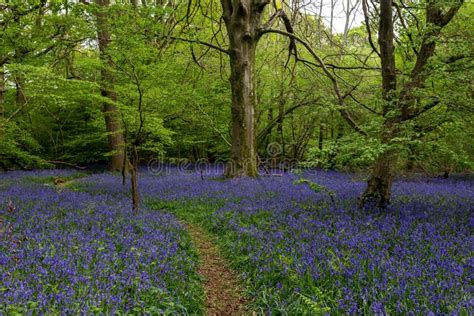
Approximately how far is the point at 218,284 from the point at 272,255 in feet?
2.97

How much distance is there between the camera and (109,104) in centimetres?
1672

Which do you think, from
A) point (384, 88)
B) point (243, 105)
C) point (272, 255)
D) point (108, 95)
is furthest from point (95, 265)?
point (108, 95)

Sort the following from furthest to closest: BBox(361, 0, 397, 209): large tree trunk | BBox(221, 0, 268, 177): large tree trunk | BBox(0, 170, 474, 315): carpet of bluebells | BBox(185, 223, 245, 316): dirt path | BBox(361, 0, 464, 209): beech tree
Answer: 1. BBox(221, 0, 268, 177): large tree trunk
2. BBox(361, 0, 397, 209): large tree trunk
3. BBox(361, 0, 464, 209): beech tree
4. BBox(185, 223, 245, 316): dirt path
5. BBox(0, 170, 474, 315): carpet of bluebells

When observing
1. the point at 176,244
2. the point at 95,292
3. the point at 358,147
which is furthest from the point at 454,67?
the point at 95,292

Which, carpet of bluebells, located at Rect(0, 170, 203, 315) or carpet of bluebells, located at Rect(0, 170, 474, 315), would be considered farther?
carpet of bluebells, located at Rect(0, 170, 474, 315)

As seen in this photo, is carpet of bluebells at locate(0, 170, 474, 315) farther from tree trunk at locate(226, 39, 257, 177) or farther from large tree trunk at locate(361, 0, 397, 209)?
tree trunk at locate(226, 39, 257, 177)

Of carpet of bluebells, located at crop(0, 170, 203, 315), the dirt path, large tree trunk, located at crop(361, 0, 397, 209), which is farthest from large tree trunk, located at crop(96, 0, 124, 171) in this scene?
large tree trunk, located at crop(361, 0, 397, 209)

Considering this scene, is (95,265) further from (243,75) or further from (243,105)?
(243,75)

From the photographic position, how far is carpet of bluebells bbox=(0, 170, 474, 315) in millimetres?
3812

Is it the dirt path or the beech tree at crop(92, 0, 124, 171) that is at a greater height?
the beech tree at crop(92, 0, 124, 171)

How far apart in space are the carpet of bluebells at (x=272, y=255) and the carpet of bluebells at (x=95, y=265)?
0.06 feet

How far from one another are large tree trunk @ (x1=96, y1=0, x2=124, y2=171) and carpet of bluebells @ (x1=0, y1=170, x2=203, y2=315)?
5552mm

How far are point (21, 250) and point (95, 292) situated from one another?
1.54m

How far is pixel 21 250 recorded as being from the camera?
4738 mm
